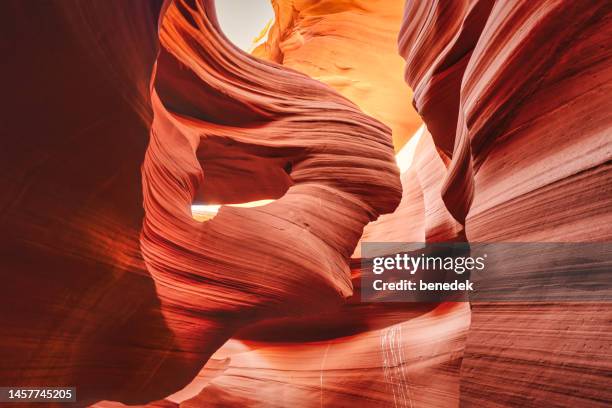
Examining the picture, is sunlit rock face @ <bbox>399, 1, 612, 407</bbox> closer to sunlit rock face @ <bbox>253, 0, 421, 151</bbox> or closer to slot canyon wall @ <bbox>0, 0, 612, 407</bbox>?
slot canyon wall @ <bbox>0, 0, 612, 407</bbox>

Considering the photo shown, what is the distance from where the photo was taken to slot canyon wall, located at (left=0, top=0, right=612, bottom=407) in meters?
0.95

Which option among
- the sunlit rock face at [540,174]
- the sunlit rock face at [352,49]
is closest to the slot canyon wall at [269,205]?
the sunlit rock face at [540,174]

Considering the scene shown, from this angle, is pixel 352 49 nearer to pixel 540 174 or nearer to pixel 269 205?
pixel 269 205

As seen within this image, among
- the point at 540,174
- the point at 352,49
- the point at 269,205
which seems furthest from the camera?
the point at 352,49

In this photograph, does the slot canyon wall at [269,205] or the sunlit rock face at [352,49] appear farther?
the sunlit rock face at [352,49]

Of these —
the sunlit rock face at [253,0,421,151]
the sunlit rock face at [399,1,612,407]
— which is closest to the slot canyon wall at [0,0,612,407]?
the sunlit rock face at [399,1,612,407]

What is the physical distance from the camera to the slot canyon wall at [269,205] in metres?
0.95

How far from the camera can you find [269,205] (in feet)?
7.63

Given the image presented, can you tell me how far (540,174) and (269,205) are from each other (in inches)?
59.9

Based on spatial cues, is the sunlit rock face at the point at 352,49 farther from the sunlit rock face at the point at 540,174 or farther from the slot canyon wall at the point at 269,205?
the sunlit rock face at the point at 540,174

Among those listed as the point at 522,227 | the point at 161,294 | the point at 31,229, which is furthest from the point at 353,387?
the point at 31,229

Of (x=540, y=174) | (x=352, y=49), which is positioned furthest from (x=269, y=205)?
(x=352, y=49)

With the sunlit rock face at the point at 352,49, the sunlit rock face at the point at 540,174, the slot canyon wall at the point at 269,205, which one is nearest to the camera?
the sunlit rock face at the point at 540,174

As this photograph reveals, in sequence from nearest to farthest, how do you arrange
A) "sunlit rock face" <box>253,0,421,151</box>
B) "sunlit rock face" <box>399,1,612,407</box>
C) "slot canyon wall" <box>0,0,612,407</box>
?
"sunlit rock face" <box>399,1,612,407</box>
"slot canyon wall" <box>0,0,612,407</box>
"sunlit rock face" <box>253,0,421,151</box>
